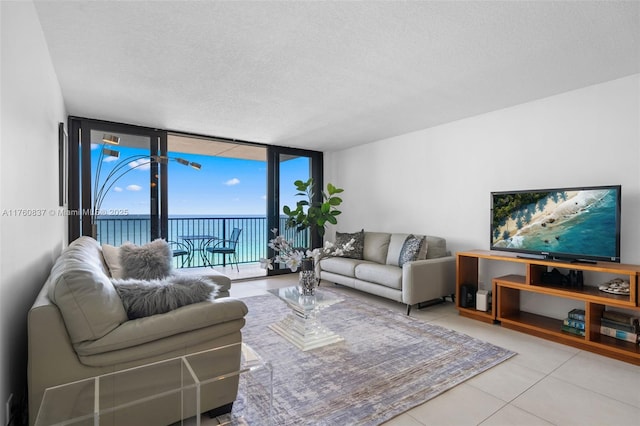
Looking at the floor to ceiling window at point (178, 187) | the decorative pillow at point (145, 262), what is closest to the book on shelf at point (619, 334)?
the decorative pillow at point (145, 262)

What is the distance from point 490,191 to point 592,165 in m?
1.01

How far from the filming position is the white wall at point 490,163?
2.91 meters

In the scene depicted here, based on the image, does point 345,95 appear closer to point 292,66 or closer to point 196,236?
point 292,66

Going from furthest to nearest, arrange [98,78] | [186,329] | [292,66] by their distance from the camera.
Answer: [98,78] < [292,66] < [186,329]

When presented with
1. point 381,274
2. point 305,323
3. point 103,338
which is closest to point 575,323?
point 381,274

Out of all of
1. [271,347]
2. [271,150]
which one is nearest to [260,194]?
[271,150]

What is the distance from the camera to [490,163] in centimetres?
392

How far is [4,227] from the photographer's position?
135cm

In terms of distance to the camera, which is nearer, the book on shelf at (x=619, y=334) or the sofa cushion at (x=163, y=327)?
the sofa cushion at (x=163, y=327)

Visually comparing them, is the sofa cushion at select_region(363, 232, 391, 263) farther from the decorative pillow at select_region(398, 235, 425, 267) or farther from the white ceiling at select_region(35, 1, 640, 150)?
the white ceiling at select_region(35, 1, 640, 150)

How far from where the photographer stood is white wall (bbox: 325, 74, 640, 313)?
9.54ft

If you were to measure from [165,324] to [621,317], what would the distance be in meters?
3.58

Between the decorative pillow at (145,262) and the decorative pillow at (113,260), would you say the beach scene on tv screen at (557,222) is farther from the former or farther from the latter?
the decorative pillow at (113,260)

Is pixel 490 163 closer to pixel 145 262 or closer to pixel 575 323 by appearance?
pixel 575 323
